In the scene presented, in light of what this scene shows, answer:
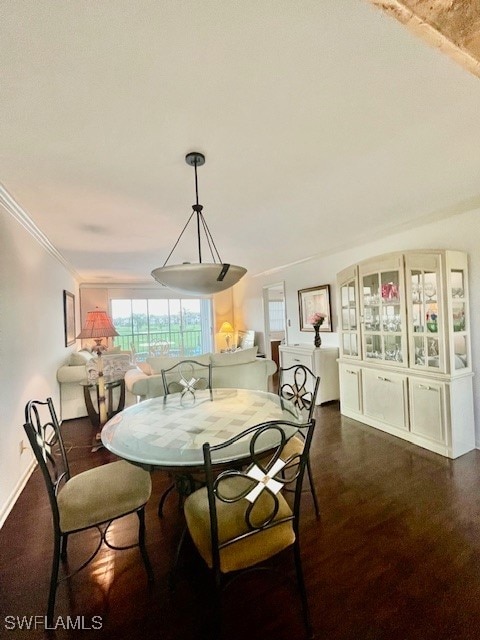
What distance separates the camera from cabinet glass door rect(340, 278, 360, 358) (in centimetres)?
363

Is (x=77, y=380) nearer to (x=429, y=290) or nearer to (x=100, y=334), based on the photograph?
(x=100, y=334)

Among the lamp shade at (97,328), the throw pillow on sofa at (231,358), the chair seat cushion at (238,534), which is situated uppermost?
the lamp shade at (97,328)

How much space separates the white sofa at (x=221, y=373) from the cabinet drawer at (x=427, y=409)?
5.37 ft

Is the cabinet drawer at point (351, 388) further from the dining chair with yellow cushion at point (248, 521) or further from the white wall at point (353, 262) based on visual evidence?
the dining chair with yellow cushion at point (248, 521)

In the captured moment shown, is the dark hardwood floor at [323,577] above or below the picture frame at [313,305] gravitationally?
below

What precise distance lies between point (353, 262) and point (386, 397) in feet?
6.33

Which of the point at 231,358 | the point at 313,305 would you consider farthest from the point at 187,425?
the point at 313,305

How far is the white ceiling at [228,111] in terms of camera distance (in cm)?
97

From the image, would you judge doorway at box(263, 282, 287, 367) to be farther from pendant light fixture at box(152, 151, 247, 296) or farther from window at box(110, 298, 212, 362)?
A: pendant light fixture at box(152, 151, 247, 296)

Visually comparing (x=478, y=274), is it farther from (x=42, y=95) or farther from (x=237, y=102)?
(x=42, y=95)

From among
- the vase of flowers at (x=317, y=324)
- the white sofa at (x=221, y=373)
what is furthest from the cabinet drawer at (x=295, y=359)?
the white sofa at (x=221, y=373)

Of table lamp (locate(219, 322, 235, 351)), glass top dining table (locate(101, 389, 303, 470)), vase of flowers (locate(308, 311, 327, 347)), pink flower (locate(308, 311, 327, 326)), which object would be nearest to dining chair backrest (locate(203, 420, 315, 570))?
glass top dining table (locate(101, 389, 303, 470))

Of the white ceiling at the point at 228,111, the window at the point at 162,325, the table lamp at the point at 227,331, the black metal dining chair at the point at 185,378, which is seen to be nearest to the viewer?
the white ceiling at the point at 228,111

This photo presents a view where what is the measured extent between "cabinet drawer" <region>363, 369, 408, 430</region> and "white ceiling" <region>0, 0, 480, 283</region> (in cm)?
177
